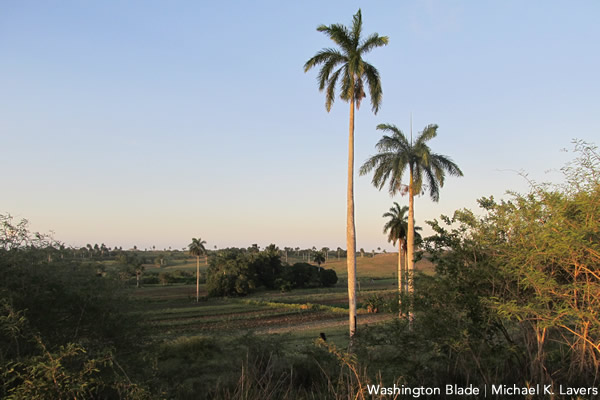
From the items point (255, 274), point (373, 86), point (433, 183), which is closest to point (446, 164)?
point (433, 183)

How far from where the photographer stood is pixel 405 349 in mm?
11359

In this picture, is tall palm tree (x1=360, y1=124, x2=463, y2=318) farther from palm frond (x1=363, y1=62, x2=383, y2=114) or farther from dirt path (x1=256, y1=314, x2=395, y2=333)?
dirt path (x1=256, y1=314, x2=395, y2=333)

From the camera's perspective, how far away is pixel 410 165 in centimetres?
3250

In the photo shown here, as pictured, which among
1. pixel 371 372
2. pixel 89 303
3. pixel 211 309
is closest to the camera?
pixel 89 303

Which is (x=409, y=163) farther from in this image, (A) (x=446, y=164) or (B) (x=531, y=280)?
(B) (x=531, y=280)

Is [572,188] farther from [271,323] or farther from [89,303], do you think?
[271,323]

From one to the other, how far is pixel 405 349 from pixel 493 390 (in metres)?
3.37

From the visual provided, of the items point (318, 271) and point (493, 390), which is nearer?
point (493, 390)

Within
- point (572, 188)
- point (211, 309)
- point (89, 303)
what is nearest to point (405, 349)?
point (572, 188)

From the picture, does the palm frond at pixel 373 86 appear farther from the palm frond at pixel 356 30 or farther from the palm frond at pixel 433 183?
the palm frond at pixel 433 183

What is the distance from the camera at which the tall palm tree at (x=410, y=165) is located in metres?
32.0

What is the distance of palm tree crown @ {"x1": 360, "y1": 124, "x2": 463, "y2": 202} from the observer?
105 feet

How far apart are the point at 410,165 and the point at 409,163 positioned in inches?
8.1

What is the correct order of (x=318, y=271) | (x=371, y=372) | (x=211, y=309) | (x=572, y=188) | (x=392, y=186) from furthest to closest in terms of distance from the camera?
(x=318, y=271)
(x=211, y=309)
(x=392, y=186)
(x=371, y=372)
(x=572, y=188)
